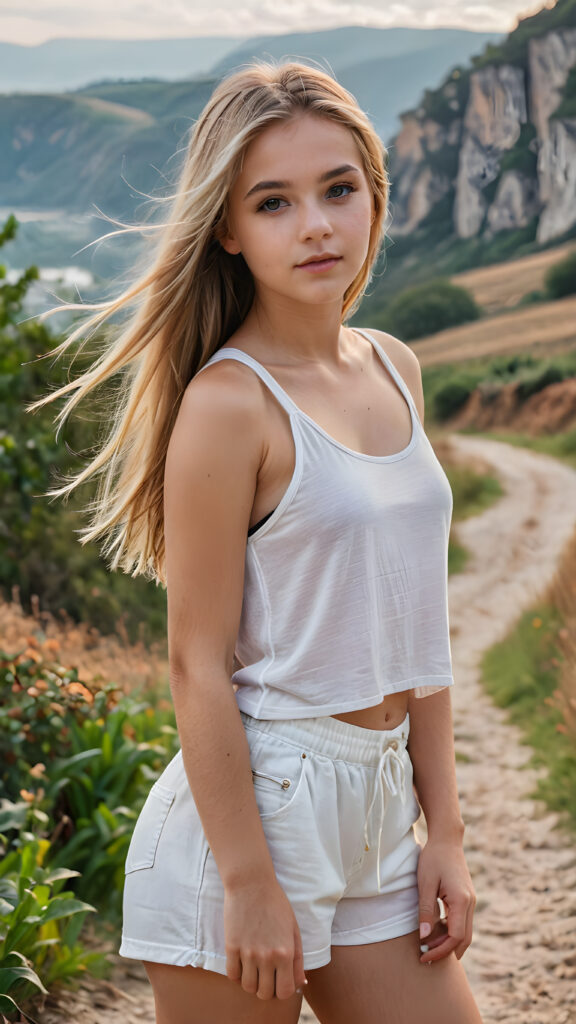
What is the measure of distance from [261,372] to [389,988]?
3.07 feet

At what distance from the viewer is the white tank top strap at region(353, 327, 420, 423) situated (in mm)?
1722

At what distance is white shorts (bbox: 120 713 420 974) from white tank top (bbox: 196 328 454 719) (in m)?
0.06

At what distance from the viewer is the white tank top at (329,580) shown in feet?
4.66

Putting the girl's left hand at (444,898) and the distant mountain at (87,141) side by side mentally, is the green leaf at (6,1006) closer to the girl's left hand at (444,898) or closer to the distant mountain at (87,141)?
the girl's left hand at (444,898)

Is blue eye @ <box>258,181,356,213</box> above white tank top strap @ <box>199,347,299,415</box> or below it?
above

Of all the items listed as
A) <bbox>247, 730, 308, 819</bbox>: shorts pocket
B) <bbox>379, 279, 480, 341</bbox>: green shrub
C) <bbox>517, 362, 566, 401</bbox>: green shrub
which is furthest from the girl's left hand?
<bbox>379, 279, 480, 341</bbox>: green shrub

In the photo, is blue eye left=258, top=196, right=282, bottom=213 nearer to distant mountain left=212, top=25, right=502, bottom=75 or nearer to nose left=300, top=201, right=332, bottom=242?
nose left=300, top=201, right=332, bottom=242

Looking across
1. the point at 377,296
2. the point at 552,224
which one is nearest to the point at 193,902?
the point at 552,224

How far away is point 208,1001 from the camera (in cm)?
142

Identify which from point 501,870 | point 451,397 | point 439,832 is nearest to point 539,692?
point 501,870

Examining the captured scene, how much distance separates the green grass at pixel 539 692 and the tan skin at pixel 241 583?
2.71m

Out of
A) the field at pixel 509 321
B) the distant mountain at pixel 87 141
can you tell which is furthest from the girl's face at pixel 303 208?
the field at pixel 509 321

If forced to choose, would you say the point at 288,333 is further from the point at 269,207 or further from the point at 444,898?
the point at 444,898

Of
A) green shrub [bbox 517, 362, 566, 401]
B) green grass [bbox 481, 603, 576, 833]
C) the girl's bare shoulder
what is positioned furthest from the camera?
green shrub [bbox 517, 362, 566, 401]
